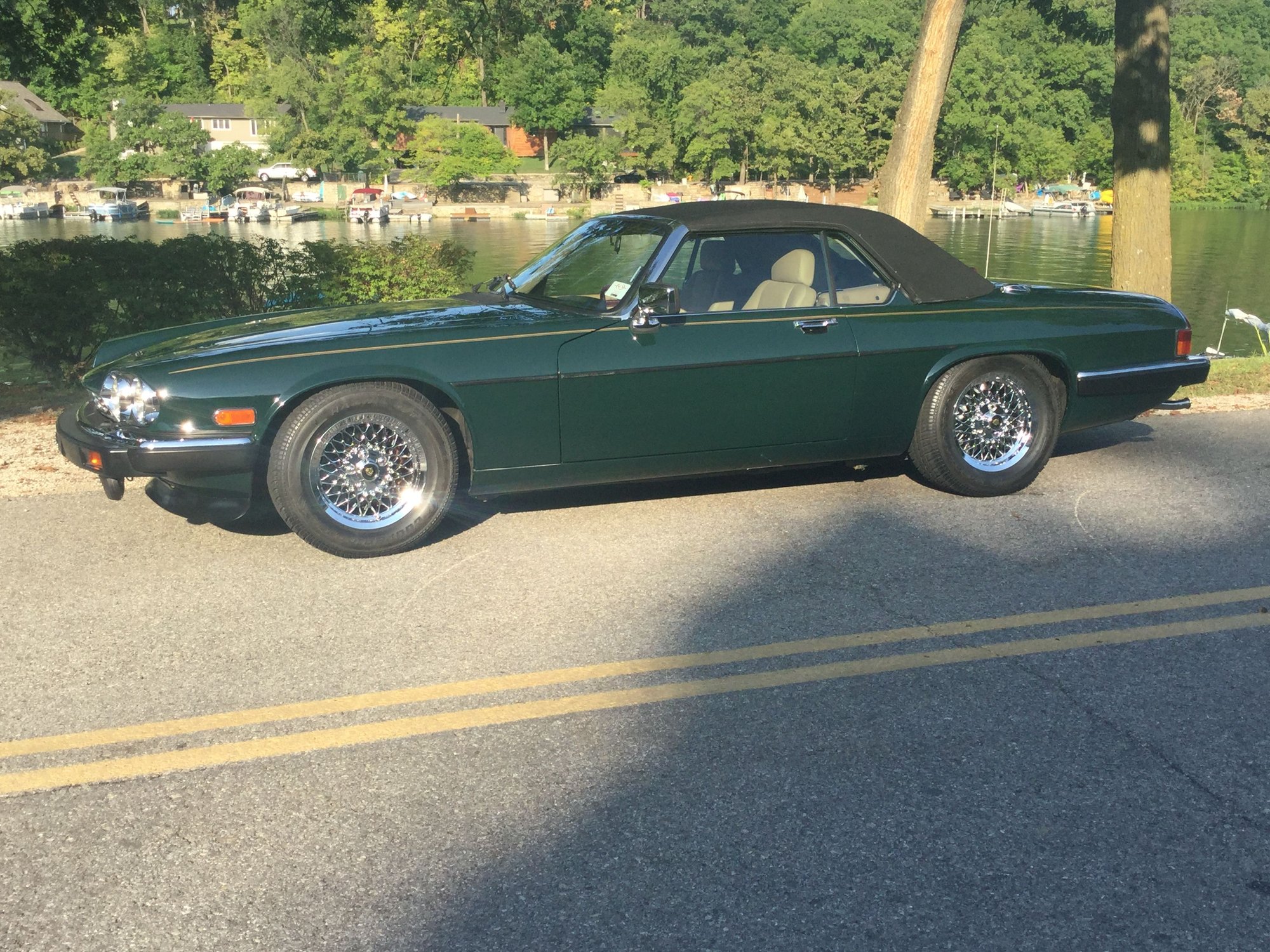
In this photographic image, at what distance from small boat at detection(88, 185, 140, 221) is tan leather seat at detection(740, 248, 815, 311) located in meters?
82.0

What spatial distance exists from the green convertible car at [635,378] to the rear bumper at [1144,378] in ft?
0.05

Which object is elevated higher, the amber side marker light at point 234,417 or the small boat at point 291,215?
the small boat at point 291,215

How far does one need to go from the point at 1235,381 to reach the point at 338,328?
28.6 feet

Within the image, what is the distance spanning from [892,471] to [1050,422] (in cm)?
96

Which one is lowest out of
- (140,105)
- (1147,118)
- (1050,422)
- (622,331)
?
(1050,422)

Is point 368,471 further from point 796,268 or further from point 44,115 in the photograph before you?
point 44,115

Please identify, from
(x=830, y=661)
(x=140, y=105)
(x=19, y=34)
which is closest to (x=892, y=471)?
(x=830, y=661)

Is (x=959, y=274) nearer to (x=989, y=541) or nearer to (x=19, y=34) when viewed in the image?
(x=989, y=541)

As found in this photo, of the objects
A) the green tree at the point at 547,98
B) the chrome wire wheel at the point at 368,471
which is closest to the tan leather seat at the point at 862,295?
the chrome wire wheel at the point at 368,471

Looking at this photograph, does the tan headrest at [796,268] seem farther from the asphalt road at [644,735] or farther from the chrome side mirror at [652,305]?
the asphalt road at [644,735]

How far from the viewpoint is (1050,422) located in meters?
6.83

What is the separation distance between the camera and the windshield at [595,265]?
20.2ft

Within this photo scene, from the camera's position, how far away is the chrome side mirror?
5875 mm

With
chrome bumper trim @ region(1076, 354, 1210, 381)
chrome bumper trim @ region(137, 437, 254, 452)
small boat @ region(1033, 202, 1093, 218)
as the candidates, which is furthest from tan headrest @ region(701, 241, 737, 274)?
small boat @ region(1033, 202, 1093, 218)
